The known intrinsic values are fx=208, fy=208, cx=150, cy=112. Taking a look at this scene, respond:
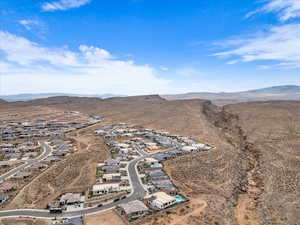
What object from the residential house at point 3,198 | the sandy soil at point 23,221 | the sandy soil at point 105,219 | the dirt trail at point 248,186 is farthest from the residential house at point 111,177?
the dirt trail at point 248,186

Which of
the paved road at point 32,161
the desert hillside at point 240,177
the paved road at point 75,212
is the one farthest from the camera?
the paved road at point 32,161

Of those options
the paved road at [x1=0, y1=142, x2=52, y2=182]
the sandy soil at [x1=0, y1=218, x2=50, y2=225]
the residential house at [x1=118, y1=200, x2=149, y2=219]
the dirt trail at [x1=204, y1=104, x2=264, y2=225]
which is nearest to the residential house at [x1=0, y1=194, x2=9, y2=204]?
the sandy soil at [x1=0, y1=218, x2=50, y2=225]

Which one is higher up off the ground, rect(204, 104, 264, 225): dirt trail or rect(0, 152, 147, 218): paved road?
rect(0, 152, 147, 218): paved road

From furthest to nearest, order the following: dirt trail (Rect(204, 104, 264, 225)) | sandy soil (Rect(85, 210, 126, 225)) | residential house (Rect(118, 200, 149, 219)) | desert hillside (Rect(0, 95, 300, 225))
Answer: dirt trail (Rect(204, 104, 264, 225)) < desert hillside (Rect(0, 95, 300, 225)) < residential house (Rect(118, 200, 149, 219)) < sandy soil (Rect(85, 210, 126, 225))

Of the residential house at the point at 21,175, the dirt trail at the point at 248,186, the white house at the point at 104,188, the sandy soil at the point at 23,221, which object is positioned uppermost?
the residential house at the point at 21,175

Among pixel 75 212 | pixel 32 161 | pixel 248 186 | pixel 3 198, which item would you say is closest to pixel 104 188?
pixel 75 212

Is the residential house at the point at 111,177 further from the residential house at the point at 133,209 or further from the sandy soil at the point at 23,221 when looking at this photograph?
the sandy soil at the point at 23,221

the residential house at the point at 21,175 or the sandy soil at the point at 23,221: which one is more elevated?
the residential house at the point at 21,175

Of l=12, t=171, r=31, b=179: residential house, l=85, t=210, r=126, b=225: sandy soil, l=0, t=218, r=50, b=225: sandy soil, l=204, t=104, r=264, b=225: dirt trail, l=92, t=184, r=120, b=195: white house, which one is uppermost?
l=12, t=171, r=31, b=179: residential house

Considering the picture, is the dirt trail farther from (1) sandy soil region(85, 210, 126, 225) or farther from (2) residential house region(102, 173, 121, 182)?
(2) residential house region(102, 173, 121, 182)
